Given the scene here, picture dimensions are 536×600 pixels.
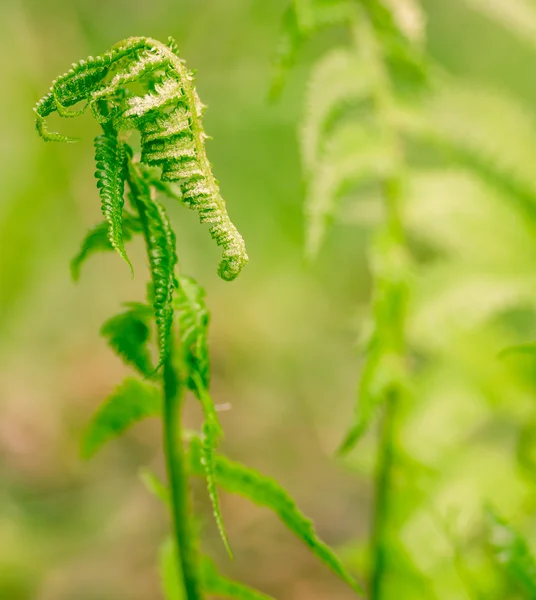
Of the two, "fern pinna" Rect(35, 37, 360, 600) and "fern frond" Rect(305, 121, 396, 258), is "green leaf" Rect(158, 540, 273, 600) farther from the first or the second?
"fern frond" Rect(305, 121, 396, 258)

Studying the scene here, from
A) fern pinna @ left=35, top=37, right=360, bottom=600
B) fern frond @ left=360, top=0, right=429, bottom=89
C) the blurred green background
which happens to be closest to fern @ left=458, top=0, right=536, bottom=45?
fern frond @ left=360, top=0, right=429, bottom=89

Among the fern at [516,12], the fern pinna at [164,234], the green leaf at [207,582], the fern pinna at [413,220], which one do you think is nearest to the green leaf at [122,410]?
the fern pinna at [164,234]

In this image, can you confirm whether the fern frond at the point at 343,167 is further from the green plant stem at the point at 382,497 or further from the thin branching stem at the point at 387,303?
the green plant stem at the point at 382,497

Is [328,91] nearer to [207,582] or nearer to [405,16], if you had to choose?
[405,16]

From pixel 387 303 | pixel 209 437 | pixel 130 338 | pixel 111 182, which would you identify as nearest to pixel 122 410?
pixel 130 338

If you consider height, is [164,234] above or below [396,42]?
below
